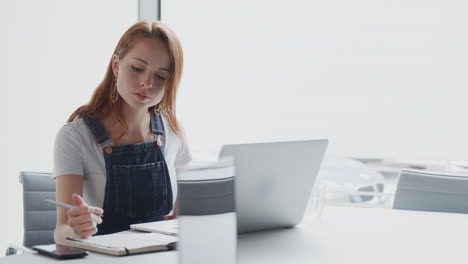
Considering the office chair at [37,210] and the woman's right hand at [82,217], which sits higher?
the woman's right hand at [82,217]

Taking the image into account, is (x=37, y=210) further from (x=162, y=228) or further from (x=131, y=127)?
(x=162, y=228)

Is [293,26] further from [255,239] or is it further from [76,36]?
[255,239]

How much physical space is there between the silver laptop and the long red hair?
19.3 inches

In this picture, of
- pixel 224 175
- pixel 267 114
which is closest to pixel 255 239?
pixel 224 175

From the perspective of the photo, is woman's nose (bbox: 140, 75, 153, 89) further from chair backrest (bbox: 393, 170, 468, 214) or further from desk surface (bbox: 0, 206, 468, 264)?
chair backrest (bbox: 393, 170, 468, 214)

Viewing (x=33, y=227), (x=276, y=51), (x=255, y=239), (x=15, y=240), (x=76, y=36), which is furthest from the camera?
(x=276, y=51)

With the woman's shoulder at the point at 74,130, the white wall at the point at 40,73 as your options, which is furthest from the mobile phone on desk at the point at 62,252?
the white wall at the point at 40,73

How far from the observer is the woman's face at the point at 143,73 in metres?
1.64

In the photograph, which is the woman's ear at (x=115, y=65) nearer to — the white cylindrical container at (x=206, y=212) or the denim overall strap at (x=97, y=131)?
the denim overall strap at (x=97, y=131)

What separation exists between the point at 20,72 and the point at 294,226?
6.23 ft

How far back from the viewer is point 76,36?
3383 millimetres

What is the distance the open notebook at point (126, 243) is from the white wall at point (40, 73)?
5.62 ft

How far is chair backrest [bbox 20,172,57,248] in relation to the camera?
1.91 metres

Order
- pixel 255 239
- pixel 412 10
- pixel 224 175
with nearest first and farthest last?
pixel 224 175
pixel 255 239
pixel 412 10
